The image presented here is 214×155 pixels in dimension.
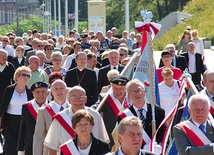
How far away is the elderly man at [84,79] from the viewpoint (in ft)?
47.1

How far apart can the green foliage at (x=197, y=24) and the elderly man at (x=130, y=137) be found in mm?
38471

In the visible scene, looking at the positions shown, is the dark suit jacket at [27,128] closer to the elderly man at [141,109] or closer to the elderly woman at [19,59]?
the elderly man at [141,109]

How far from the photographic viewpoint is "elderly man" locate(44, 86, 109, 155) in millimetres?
8805

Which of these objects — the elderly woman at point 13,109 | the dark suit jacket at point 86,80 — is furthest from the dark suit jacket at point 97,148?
the dark suit jacket at point 86,80

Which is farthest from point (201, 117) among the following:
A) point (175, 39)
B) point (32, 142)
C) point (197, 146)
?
point (175, 39)

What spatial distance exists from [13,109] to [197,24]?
42.3 m

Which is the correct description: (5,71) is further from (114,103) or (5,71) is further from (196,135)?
(196,135)

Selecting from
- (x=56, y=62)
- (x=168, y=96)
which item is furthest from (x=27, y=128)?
(x=56, y=62)

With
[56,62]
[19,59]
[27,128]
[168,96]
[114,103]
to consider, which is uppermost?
[56,62]

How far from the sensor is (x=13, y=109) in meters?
11.9

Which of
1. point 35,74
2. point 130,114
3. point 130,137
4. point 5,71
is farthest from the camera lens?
point 5,71

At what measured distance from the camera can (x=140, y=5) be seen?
85625mm

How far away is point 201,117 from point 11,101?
186 inches

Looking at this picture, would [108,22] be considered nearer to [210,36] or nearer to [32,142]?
[210,36]
